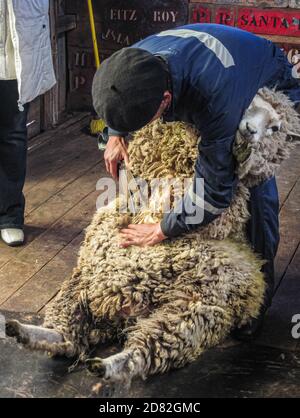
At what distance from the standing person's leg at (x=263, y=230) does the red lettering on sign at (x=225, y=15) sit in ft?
7.79

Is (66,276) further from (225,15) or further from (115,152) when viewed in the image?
(225,15)

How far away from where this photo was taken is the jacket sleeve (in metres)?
2.12

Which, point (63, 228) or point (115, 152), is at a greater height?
point (115, 152)

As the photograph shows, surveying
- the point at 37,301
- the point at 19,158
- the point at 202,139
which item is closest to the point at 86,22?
the point at 19,158

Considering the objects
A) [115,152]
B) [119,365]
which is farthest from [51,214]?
[119,365]

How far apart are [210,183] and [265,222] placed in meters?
0.35

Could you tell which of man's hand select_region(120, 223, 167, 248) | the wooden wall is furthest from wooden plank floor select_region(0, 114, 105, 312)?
man's hand select_region(120, 223, 167, 248)

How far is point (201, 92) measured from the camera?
207 centimetres

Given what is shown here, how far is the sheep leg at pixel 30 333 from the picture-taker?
2.13m

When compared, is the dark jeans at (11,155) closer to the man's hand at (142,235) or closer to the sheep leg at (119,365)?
the man's hand at (142,235)

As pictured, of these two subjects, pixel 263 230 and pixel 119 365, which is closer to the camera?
pixel 119 365

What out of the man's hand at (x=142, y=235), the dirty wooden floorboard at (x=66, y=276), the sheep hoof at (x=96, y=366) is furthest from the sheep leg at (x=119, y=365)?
the man's hand at (x=142, y=235)

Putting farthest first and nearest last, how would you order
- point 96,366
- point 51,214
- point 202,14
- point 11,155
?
point 202,14 → point 51,214 → point 11,155 → point 96,366

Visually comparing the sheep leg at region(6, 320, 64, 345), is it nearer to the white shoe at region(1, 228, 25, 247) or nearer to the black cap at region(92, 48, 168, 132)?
the black cap at region(92, 48, 168, 132)
